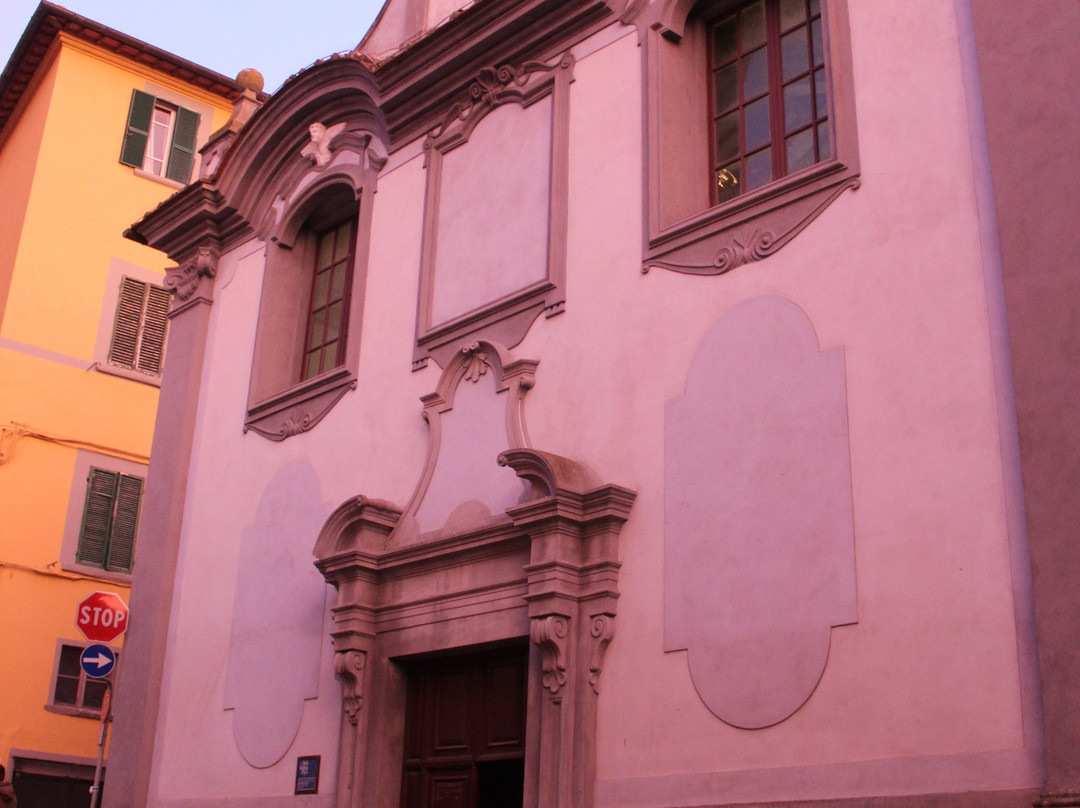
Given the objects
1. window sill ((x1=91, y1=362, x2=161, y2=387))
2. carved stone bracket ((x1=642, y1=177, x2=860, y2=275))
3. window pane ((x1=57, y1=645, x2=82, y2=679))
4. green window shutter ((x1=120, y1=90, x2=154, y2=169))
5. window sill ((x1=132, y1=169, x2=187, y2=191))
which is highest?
green window shutter ((x1=120, y1=90, x2=154, y2=169))

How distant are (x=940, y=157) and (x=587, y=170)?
9.07 ft

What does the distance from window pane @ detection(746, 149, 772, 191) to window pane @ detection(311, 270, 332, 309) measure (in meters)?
4.71

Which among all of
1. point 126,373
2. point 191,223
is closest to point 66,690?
point 126,373

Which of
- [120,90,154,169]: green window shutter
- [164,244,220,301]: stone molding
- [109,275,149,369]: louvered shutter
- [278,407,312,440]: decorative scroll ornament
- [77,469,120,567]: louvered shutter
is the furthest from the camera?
[120,90,154,169]: green window shutter

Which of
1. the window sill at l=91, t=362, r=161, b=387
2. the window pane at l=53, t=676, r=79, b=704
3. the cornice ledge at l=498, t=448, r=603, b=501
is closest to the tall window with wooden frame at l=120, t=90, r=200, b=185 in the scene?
the window sill at l=91, t=362, r=161, b=387

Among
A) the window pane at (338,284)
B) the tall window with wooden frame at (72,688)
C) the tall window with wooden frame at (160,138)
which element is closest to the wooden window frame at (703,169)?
the window pane at (338,284)

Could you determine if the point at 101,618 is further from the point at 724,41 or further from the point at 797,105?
the point at 797,105

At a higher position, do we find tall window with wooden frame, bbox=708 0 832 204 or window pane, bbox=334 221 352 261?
window pane, bbox=334 221 352 261

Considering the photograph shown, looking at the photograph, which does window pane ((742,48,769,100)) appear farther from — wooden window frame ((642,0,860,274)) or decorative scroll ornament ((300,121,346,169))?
decorative scroll ornament ((300,121,346,169))

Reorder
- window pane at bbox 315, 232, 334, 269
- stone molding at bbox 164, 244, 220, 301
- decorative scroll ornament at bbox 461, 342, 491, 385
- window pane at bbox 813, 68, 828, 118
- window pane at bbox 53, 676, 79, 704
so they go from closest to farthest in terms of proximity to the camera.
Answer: window pane at bbox 813, 68, 828, 118 → decorative scroll ornament at bbox 461, 342, 491, 385 → window pane at bbox 315, 232, 334, 269 → stone molding at bbox 164, 244, 220, 301 → window pane at bbox 53, 676, 79, 704

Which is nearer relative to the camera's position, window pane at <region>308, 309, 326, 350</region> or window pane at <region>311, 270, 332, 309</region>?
window pane at <region>308, 309, 326, 350</region>

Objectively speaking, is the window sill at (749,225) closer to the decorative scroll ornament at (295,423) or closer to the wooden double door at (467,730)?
the wooden double door at (467,730)

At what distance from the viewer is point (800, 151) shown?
8.05m

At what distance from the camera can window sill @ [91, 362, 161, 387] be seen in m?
18.1
